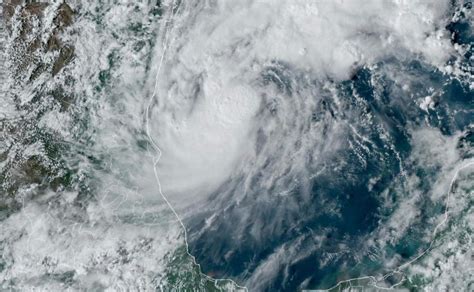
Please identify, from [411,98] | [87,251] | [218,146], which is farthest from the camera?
[87,251]

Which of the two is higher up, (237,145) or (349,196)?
(237,145)

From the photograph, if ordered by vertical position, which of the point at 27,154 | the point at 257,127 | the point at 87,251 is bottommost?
the point at 87,251

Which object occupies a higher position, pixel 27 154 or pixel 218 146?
pixel 218 146

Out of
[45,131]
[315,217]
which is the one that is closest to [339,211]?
[315,217]

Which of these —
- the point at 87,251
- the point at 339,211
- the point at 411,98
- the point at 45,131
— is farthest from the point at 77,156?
the point at 411,98

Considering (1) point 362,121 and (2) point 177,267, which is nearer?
(1) point 362,121

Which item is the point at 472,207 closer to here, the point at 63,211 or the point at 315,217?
the point at 315,217

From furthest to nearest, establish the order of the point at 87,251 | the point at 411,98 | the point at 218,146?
the point at 87,251 → the point at 218,146 → the point at 411,98

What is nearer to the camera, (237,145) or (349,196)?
(349,196)
